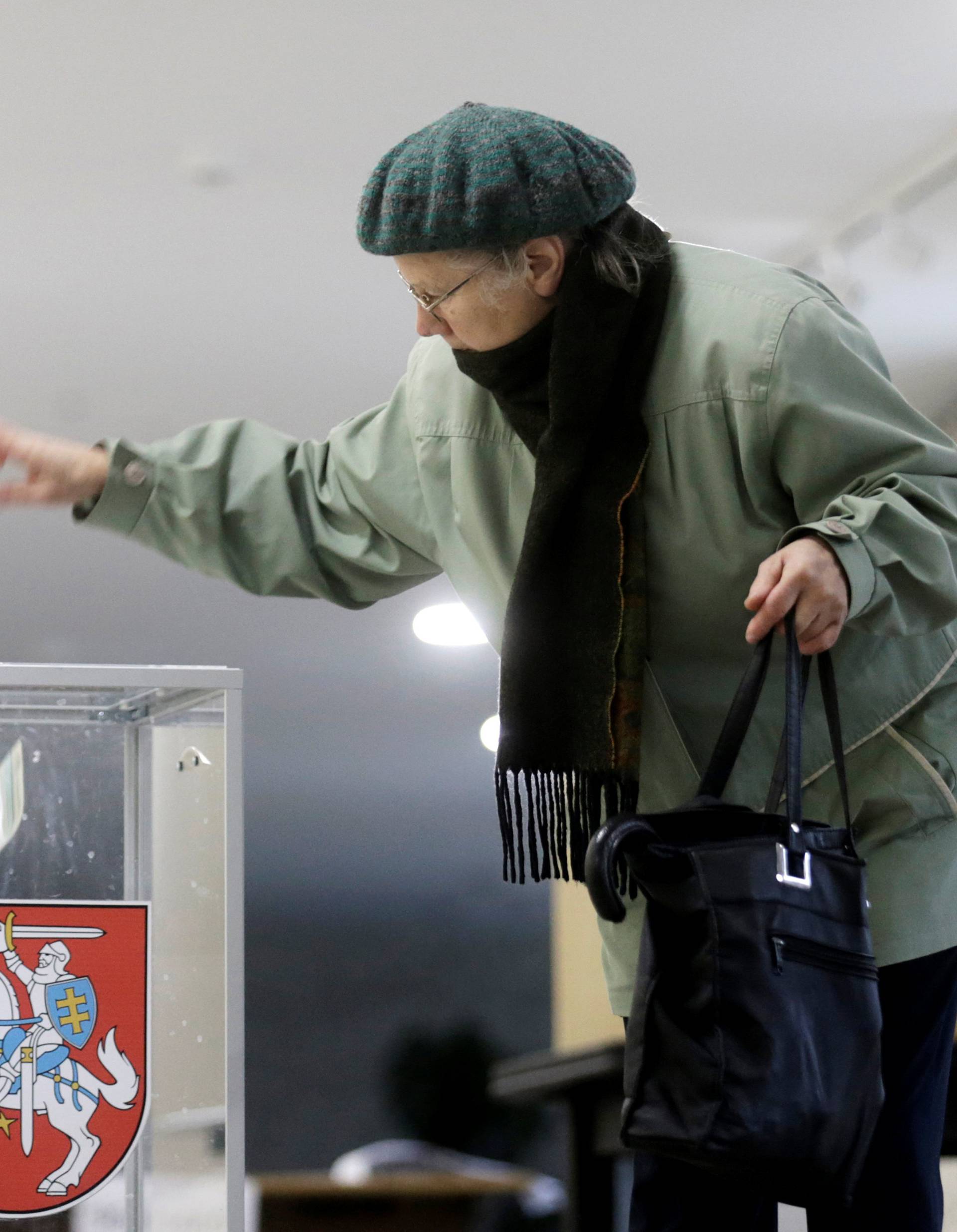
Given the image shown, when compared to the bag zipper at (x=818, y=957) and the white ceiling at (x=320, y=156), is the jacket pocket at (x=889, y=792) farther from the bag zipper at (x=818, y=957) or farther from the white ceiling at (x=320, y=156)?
the white ceiling at (x=320, y=156)

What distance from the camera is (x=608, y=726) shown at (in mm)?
1261

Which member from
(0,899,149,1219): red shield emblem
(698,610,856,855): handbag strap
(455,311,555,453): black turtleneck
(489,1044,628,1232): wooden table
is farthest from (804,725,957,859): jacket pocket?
(489,1044,628,1232): wooden table

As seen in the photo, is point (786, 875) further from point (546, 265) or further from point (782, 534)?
point (546, 265)

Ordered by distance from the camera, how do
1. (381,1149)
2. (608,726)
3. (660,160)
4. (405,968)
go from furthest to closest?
(405,968)
(381,1149)
(660,160)
(608,726)

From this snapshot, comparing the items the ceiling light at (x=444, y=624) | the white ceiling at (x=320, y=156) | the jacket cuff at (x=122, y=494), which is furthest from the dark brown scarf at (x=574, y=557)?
the ceiling light at (x=444, y=624)

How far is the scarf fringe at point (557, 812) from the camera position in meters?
1.27

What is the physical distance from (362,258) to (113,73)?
96 centimetres

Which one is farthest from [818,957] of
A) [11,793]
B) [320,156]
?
[320,156]

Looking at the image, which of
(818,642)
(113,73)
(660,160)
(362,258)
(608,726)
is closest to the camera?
(818,642)

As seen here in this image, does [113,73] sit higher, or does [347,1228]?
[113,73]

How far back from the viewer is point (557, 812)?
130 centimetres

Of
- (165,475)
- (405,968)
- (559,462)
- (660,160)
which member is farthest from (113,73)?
(405,968)

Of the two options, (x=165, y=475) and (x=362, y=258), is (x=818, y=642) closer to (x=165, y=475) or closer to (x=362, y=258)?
(x=165, y=475)

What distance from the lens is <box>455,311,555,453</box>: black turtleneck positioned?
51.8 inches
